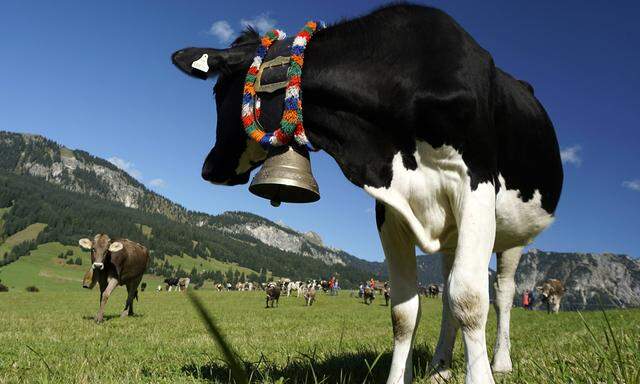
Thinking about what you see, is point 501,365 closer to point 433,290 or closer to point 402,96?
point 402,96

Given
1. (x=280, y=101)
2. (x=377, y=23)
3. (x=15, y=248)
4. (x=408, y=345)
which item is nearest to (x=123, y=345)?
(x=408, y=345)

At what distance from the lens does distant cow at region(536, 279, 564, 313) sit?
109ft

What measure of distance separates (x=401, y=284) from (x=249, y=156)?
5.27 feet

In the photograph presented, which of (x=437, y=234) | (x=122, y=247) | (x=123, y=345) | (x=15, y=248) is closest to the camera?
(x=437, y=234)

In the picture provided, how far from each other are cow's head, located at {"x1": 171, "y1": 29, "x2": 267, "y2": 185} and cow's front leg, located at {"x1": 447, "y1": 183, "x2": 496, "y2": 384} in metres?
1.71

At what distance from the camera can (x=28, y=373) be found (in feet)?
16.4

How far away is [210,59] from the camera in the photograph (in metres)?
3.64

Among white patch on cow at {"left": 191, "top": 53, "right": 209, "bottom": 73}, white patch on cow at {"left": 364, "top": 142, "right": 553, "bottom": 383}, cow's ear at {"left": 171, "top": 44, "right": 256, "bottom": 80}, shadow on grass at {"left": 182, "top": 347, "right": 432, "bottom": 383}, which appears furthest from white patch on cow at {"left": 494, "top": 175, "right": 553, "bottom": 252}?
white patch on cow at {"left": 191, "top": 53, "right": 209, "bottom": 73}

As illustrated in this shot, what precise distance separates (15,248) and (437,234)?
21672cm

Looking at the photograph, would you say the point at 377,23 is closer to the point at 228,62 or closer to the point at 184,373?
the point at 228,62

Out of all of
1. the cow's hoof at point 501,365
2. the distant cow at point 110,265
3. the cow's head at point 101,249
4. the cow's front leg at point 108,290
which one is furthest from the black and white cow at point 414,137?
the cow's head at point 101,249

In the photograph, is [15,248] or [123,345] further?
[15,248]

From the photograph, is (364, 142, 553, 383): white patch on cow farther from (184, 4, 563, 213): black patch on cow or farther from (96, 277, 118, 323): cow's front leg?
(96, 277, 118, 323): cow's front leg

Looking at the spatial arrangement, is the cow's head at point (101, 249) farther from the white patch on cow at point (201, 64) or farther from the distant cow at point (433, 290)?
the distant cow at point (433, 290)
